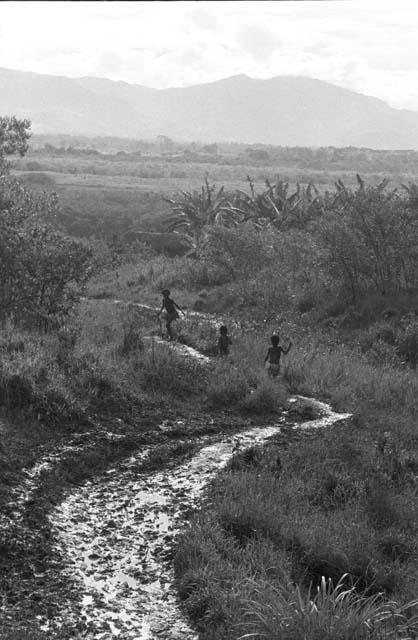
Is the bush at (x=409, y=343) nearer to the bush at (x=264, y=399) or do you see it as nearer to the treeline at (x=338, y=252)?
the treeline at (x=338, y=252)

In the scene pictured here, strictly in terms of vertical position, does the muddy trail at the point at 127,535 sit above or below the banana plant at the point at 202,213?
below

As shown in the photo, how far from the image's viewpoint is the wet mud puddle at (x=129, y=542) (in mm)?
6754

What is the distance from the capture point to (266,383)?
14.4m

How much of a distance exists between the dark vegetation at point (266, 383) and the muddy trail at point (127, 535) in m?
0.29

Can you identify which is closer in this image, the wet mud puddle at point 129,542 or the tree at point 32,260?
the wet mud puddle at point 129,542

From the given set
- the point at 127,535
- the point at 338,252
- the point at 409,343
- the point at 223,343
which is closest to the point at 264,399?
the point at 223,343

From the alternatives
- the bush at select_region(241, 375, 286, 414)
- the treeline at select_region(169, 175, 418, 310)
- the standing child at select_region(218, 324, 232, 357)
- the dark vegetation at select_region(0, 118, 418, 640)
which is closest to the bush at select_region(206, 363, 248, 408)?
the dark vegetation at select_region(0, 118, 418, 640)

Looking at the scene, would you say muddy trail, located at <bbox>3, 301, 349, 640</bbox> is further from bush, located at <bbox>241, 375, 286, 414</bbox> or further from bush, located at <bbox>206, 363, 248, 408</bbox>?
bush, located at <bbox>206, 363, 248, 408</bbox>

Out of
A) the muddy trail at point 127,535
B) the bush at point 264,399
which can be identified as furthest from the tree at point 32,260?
the muddy trail at point 127,535

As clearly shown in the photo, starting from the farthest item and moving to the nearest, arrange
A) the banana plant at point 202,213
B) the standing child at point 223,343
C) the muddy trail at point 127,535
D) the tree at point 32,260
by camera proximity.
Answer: the banana plant at point 202,213 < the standing child at point 223,343 < the tree at point 32,260 < the muddy trail at point 127,535

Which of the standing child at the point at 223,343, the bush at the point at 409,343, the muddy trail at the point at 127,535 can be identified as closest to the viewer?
the muddy trail at the point at 127,535

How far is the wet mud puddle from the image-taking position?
22.2ft

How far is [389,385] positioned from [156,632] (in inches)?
389

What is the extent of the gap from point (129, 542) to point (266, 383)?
6.47 m
